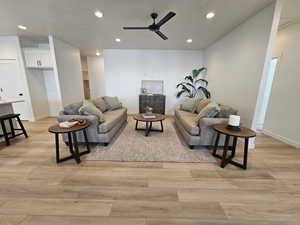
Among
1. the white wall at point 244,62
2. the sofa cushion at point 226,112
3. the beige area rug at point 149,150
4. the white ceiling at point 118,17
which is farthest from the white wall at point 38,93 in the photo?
the white wall at point 244,62

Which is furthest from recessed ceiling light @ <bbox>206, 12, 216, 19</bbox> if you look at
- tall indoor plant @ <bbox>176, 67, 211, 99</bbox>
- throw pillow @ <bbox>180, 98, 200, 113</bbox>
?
tall indoor plant @ <bbox>176, 67, 211, 99</bbox>

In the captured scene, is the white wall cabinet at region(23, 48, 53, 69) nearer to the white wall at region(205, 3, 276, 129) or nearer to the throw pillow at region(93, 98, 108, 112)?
the throw pillow at region(93, 98, 108, 112)

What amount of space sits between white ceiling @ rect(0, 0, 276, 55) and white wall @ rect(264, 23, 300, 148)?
1.20 m

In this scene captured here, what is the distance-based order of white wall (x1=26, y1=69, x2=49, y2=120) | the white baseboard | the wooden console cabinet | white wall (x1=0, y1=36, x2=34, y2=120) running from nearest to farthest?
the white baseboard < white wall (x1=0, y1=36, x2=34, y2=120) < white wall (x1=26, y1=69, x2=49, y2=120) < the wooden console cabinet

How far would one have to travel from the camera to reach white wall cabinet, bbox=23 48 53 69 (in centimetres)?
396

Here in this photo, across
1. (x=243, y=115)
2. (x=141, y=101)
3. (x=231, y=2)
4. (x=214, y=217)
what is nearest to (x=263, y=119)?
(x=243, y=115)

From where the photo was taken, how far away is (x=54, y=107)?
4801mm

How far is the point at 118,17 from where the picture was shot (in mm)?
2699

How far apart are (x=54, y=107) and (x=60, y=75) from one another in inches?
59.4

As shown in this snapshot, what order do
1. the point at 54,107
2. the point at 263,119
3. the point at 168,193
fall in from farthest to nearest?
the point at 54,107 → the point at 263,119 → the point at 168,193

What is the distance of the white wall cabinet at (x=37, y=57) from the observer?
3.96m

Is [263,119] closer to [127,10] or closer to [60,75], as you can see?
[127,10]

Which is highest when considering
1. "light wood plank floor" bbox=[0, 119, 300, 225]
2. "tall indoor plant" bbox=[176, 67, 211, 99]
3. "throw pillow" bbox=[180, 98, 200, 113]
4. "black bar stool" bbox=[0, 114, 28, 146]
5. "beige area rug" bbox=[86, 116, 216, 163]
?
"tall indoor plant" bbox=[176, 67, 211, 99]

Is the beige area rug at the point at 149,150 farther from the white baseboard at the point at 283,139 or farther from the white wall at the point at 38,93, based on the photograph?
the white wall at the point at 38,93
